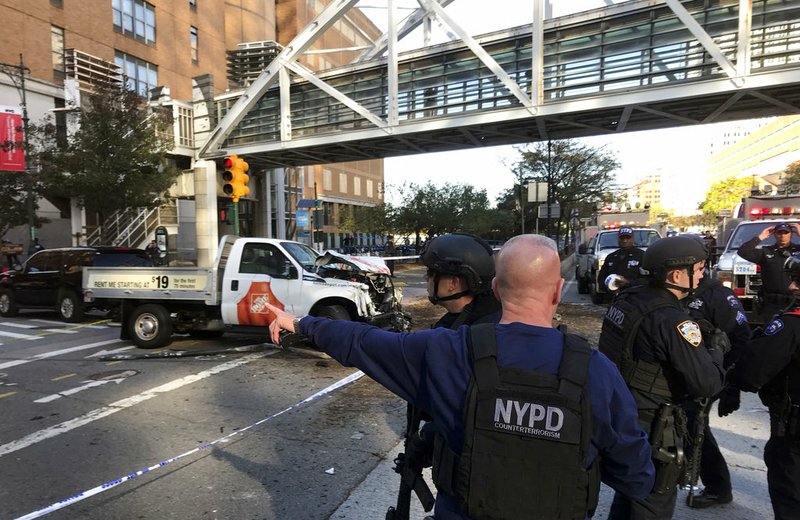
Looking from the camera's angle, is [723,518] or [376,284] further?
[376,284]

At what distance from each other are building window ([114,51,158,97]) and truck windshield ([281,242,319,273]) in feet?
77.8

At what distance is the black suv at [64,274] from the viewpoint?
1218 cm

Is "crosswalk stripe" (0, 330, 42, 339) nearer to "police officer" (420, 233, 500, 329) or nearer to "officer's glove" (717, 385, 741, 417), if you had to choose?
"police officer" (420, 233, 500, 329)

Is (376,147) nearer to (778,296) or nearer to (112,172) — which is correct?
(112,172)

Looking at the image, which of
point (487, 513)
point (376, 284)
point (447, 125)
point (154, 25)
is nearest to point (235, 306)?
point (376, 284)

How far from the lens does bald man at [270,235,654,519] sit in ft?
4.67

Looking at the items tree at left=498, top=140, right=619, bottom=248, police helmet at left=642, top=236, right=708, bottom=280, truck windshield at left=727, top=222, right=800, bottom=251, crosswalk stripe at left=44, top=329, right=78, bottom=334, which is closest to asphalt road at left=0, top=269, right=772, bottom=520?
police helmet at left=642, top=236, right=708, bottom=280

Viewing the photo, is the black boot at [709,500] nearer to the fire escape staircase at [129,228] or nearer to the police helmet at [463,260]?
the police helmet at [463,260]

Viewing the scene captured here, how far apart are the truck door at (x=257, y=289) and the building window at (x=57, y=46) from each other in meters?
23.8

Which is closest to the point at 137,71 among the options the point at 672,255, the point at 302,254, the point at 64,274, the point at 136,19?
the point at 136,19

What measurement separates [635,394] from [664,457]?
313 mm

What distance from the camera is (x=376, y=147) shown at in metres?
23.3

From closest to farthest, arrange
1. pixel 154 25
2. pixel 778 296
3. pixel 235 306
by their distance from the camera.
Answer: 1. pixel 778 296
2. pixel 235 306
3. pixel 154 25

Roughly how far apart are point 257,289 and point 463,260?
672 centimetres
